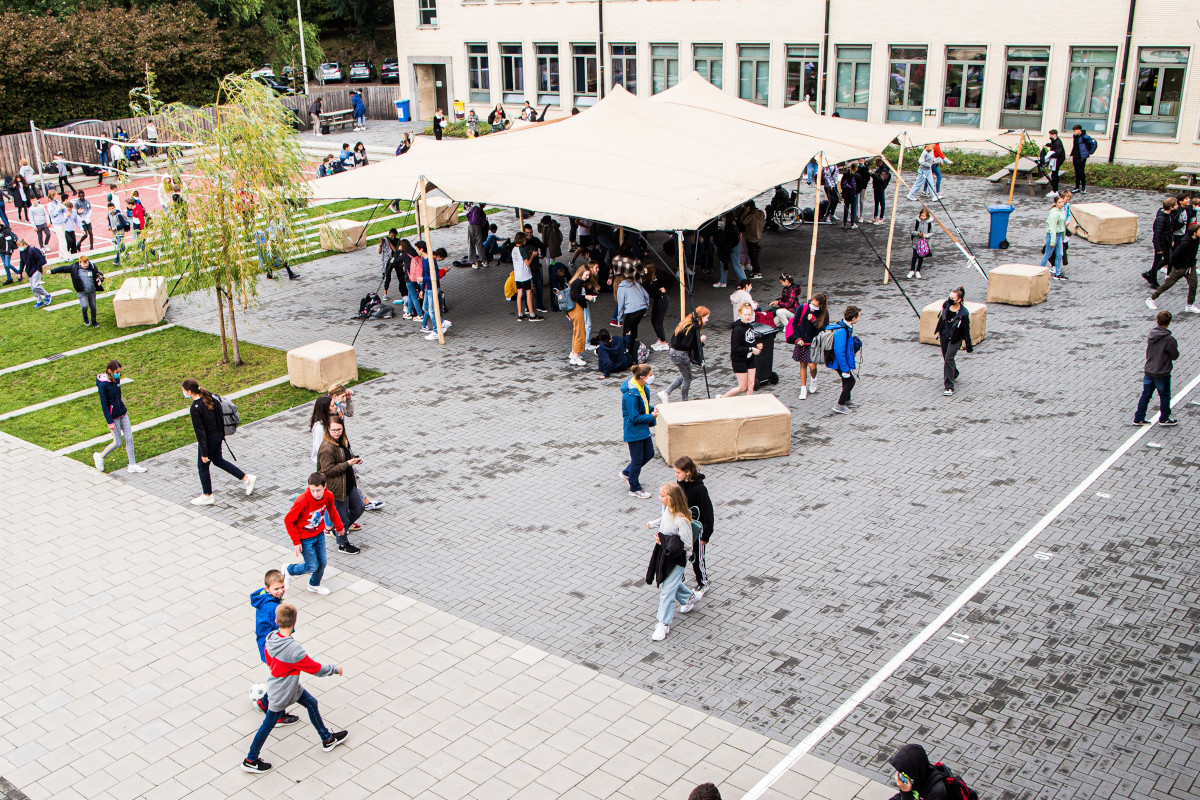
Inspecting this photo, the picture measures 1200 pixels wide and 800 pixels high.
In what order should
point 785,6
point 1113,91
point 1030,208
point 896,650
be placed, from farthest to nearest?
point 785,6
point 1113,91
point 1030,208
point 896,650

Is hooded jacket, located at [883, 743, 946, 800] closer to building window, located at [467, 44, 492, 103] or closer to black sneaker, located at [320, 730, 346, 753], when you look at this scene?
black sneaker, located at [320, 730, 346, 753]

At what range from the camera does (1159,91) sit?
2947 centimetres

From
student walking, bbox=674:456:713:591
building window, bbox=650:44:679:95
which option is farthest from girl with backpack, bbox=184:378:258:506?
building window, bbox=650:44:679:95

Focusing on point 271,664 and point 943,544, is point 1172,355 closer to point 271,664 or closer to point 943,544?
point 943,544

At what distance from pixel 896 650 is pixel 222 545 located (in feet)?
24.3

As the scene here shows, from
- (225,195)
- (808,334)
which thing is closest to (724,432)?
(808,334)

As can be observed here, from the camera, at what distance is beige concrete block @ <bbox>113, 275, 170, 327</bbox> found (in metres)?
19.9

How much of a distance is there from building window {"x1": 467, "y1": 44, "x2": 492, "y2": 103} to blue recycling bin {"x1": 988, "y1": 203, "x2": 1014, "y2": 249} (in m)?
27.8

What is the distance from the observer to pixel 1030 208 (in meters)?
26.5

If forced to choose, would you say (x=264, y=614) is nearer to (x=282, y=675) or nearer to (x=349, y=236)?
(x=282, y=675)

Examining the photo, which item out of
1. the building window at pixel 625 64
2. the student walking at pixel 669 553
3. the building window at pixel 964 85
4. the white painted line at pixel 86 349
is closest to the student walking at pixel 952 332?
the student walking at pixel 669 553

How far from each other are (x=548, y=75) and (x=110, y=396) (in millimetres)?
33195

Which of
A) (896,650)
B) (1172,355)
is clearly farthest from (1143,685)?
(1172,355)

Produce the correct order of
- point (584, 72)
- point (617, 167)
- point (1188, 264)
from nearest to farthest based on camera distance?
1. point (1188, 264)
2. point (617, 167)
3. point (584, 72)
